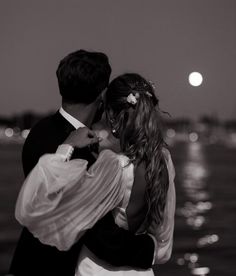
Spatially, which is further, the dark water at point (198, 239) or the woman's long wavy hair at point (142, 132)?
the dark water at point (198, 239)

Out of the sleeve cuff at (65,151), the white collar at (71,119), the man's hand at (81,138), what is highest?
the white collar at (71,119)

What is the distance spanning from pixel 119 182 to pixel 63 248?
0.35 meters

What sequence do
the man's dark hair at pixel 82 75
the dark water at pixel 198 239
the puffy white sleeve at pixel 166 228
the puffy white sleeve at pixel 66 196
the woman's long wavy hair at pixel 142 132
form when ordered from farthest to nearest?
the dark water at pixel 198 239
the puffy white sleeve at pixel 166 228
the woman's long wavy hair at pixel 142 132
the man's dark hair at pixel 82 75
the puffy white sleeve at pixel 66 196

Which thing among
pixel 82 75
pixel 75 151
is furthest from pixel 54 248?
pixel 82 75

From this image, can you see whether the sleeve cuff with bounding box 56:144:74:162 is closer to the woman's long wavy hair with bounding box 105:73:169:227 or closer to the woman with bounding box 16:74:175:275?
the woman with bounding box 16:74:175:275

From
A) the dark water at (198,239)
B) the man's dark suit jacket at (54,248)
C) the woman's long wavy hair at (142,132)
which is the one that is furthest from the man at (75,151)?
the dark water at (198,239)

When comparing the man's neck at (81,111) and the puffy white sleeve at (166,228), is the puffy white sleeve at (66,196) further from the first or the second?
the puffy white sleeve at (166,228)

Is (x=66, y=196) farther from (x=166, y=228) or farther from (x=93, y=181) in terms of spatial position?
(x=166, y=228)

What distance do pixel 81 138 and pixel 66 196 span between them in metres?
0.25

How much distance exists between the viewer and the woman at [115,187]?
2.74 metres

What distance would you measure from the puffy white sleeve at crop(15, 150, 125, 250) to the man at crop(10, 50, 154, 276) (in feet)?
0.37

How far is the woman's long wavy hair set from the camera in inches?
116

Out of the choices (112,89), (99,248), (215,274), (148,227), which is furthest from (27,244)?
(215,274)

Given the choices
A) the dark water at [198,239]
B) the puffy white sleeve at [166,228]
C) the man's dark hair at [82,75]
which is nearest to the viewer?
the man's dark hair at [82,75]
